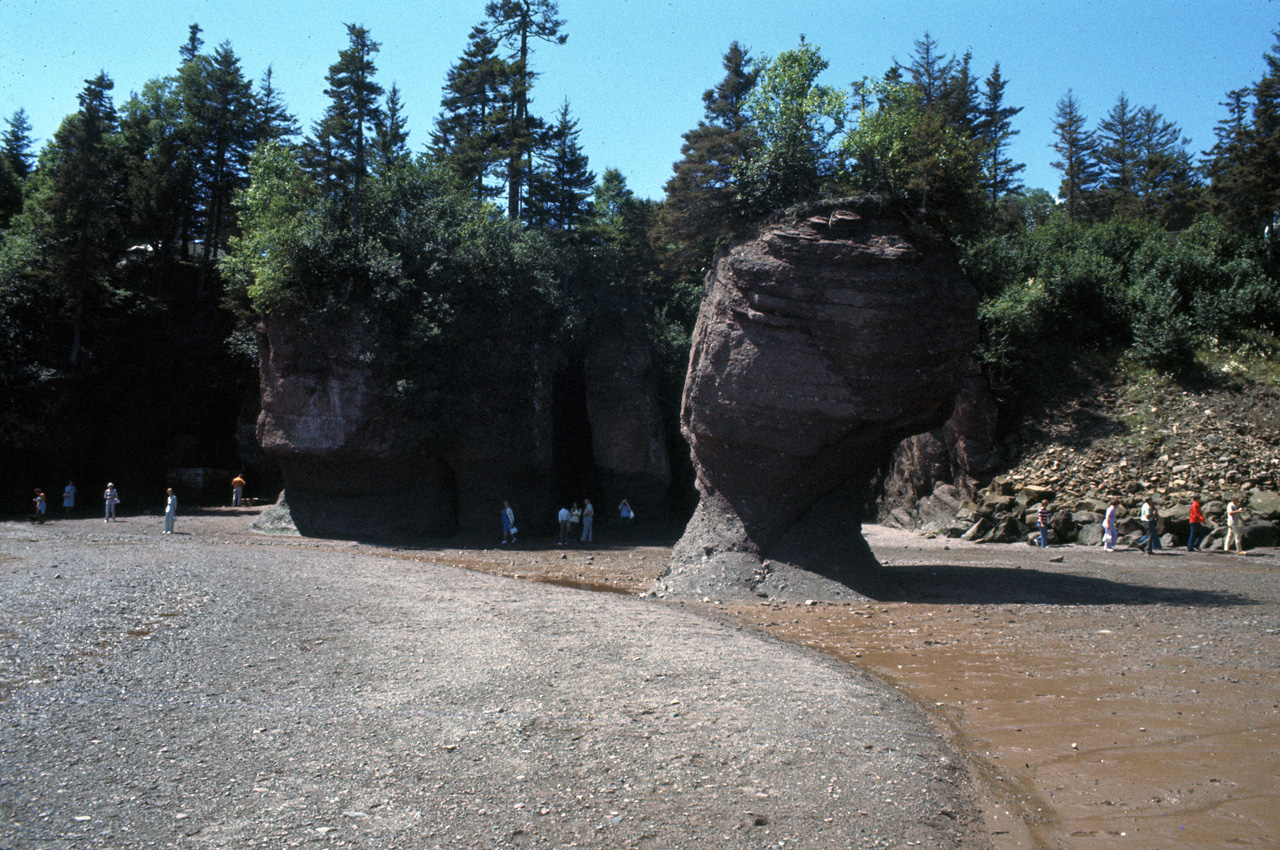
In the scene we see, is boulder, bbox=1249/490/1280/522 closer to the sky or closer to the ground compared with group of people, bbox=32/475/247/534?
closer to the sky

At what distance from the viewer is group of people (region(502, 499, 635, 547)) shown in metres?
27.3

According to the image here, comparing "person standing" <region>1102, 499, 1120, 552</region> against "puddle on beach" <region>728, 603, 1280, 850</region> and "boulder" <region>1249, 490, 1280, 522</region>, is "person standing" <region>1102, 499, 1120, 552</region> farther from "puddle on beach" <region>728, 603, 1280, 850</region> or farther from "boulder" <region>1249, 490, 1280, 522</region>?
"puddle on beach" <region>728, 603, 1280, 850</region>

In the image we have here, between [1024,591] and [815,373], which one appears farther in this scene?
[1024,591]

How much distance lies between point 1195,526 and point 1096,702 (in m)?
19.1

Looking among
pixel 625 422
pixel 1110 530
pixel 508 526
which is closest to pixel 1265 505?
pixel 1110 530

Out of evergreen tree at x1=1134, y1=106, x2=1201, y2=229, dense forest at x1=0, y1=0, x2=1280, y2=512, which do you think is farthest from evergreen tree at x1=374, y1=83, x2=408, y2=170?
evergreen tree at x1=1134, y1=106, x2=1201, y2=229

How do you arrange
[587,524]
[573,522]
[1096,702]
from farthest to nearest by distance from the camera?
[573,522] → [587,524] → [1096,702]

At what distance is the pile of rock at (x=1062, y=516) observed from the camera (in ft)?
75.0

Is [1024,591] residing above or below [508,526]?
below

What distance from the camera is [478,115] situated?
4072cm

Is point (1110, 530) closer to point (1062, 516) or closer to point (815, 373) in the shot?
point (1062, 516)

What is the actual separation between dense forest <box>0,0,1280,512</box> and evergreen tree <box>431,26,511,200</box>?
15cm

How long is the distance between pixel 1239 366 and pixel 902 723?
94.1ft

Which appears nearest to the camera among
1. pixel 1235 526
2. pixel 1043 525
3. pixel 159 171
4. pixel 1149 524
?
pixel 1235 526
